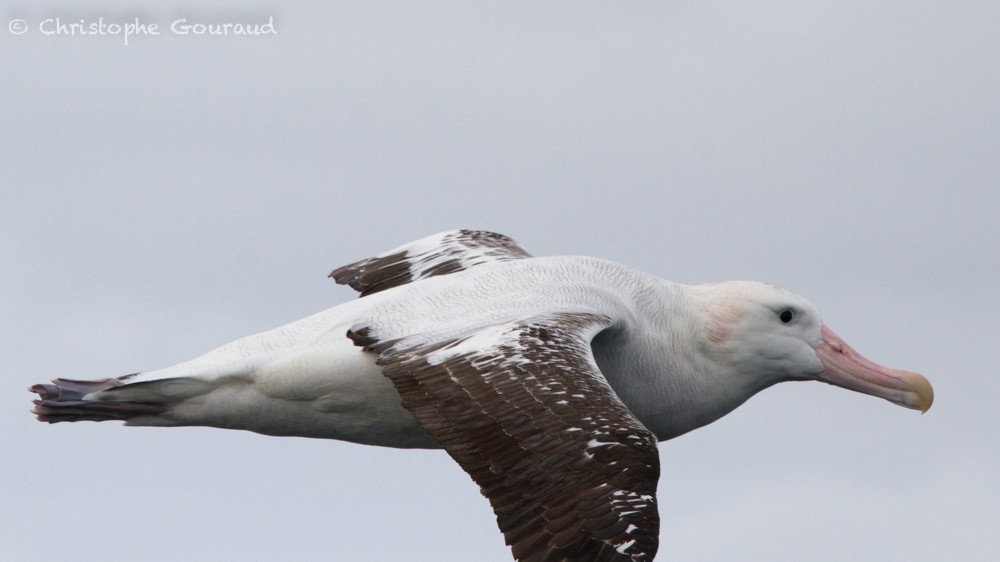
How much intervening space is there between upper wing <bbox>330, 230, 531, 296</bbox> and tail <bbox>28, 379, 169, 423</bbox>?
10.7ft

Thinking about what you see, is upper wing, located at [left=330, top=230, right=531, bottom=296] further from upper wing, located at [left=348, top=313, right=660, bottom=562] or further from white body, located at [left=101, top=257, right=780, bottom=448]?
upper wing, located at [left=348, top=313, right=660, bottom=562]

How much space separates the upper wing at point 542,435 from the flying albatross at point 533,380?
12 mm

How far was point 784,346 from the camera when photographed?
17719 mm

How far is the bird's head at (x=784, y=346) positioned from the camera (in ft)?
57.3

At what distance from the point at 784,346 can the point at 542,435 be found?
3818mm

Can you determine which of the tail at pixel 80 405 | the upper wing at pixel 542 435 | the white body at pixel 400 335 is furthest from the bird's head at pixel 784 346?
the tail at pixel 80 405

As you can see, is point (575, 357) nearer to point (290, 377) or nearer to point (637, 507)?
point (637, 507)

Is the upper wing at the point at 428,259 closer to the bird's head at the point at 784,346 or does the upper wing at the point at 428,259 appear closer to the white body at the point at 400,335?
the white body at the point at 400,335

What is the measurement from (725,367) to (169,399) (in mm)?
4631

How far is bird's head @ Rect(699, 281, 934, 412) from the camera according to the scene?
688 inches

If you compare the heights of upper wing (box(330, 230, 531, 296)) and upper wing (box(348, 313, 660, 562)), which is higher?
upper wing (box(330, 230, 531, 296))

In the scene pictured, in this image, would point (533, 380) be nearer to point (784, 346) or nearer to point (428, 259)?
point (784, 346)

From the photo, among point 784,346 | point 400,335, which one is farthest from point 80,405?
point 784,346

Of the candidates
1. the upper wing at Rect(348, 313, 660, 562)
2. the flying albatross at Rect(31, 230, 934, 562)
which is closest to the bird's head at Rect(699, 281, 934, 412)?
the flying albatross at Rect(31, 230, 934, 562)
